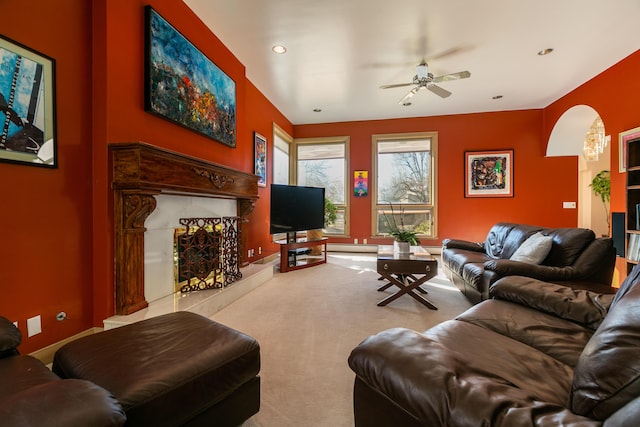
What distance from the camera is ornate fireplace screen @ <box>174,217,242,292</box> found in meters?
2.74

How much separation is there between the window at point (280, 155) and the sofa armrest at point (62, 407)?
4.98 meters

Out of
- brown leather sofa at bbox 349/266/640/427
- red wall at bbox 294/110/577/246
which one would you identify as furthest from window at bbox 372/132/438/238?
brown leather sofa at bbox 349/266/640/427

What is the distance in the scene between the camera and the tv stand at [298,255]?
4504 mm

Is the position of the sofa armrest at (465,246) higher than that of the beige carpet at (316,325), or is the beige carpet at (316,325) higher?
the sofa armrest at (465,246)

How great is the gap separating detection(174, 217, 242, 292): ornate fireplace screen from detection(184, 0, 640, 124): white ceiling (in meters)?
2.22

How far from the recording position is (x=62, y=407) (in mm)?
703

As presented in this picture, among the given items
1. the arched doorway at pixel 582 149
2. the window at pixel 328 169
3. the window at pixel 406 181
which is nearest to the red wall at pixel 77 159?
the window at pixel 328 169

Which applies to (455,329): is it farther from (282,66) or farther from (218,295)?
(282,66)

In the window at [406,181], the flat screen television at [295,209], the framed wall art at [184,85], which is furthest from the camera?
the window at [406,181]

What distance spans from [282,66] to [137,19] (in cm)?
202

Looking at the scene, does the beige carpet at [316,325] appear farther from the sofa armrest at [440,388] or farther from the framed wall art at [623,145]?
the framed wall art at [623,145]

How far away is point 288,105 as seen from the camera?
5582mm

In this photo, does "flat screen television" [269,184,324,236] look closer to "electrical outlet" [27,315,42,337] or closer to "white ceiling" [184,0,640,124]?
"white ceiling" [184,0,640,124]

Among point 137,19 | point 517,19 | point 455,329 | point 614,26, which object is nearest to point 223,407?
point 455,329
